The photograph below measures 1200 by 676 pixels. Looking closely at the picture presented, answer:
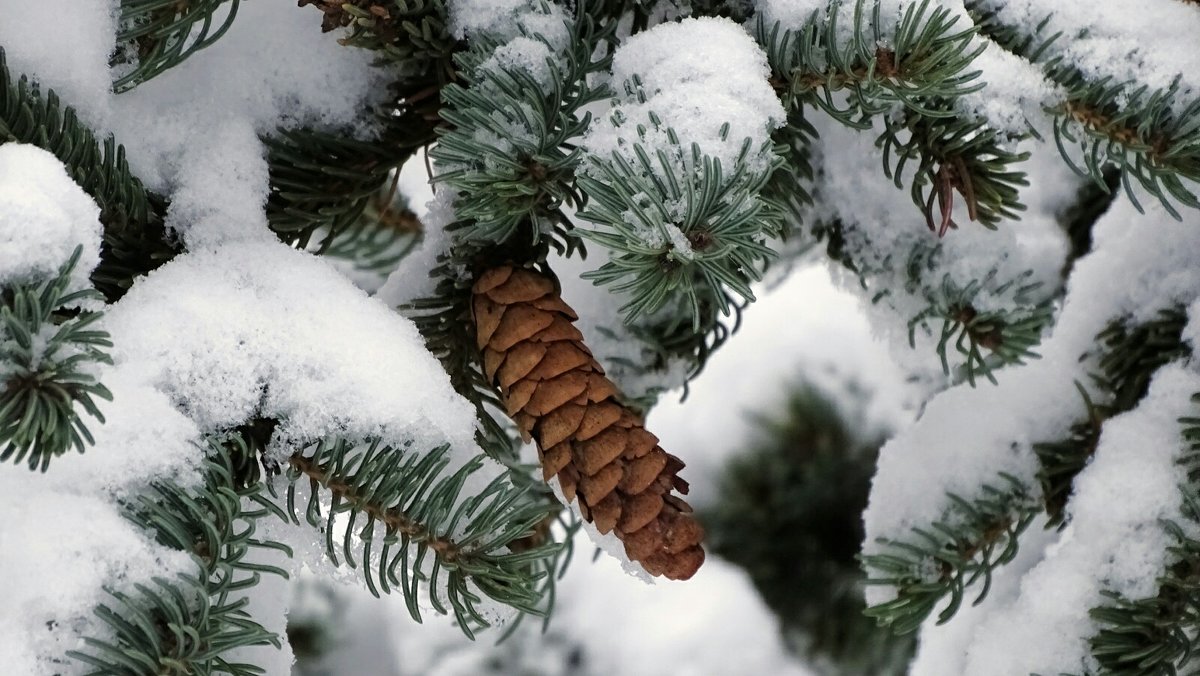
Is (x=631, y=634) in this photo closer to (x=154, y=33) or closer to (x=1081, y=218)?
(x=1081, y=218)

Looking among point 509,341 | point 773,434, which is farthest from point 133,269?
point 773,434

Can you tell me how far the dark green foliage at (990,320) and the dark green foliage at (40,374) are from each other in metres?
0.49

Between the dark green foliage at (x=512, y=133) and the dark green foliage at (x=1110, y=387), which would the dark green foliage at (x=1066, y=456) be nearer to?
the dark green foliage at (x=1110, y=387)

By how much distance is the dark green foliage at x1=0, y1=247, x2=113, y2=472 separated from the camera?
0.35 meters

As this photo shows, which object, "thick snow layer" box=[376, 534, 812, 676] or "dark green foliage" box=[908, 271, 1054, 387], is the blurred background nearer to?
"thick snow layer" box=[376, 534, 812, 676]

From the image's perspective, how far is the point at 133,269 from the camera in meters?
0.50

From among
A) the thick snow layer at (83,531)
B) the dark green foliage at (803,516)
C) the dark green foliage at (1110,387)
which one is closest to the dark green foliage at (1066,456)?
the dark green foliage at (1110,387)

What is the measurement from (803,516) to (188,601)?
40.6 inches

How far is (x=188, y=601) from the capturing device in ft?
1.34

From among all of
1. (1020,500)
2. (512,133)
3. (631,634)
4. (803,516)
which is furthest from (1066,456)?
(631,634)

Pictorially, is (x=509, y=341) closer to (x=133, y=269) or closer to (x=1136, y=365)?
(x=133, y=269)

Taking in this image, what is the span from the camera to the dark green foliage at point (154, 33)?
467 mm

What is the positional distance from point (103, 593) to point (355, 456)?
11 centimetres

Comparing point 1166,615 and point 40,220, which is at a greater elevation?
point 40,220
